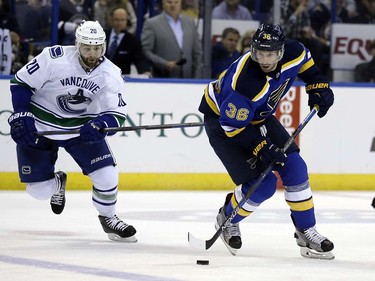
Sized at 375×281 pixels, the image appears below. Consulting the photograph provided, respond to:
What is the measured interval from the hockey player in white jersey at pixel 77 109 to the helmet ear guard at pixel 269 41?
2.96 ft

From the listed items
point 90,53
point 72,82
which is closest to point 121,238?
point 72,82

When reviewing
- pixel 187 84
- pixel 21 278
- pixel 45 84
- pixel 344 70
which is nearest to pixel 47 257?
pixel 21 278

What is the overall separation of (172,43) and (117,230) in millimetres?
3356

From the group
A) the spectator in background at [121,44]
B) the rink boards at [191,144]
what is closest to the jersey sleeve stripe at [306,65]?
the rink boards at [191,144]

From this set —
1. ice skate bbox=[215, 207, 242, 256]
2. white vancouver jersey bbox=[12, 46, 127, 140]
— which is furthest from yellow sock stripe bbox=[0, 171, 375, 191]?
ice skate bbox=[215, 207, 242, 256]

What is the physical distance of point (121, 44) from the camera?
846cm

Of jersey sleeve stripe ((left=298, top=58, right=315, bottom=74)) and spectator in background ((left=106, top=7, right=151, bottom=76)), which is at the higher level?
jersey sleeve stripe ((left=298, top=58, right=315, bottom=74))

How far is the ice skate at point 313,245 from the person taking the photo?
195 inches

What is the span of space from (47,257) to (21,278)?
2.13 feet

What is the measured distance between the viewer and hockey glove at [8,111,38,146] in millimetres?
5445

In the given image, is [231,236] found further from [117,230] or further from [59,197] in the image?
[59,197]

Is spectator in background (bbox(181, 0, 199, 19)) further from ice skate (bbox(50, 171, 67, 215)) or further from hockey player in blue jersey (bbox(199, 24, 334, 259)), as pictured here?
hockey player in blue jersey (bbox(199, 24, 334, 259))

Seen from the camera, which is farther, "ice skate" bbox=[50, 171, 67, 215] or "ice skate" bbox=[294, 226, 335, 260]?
"ice skate" bbox=[50, 171, 67, 215]

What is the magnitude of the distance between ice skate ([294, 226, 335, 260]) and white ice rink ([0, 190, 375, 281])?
0.05 m
